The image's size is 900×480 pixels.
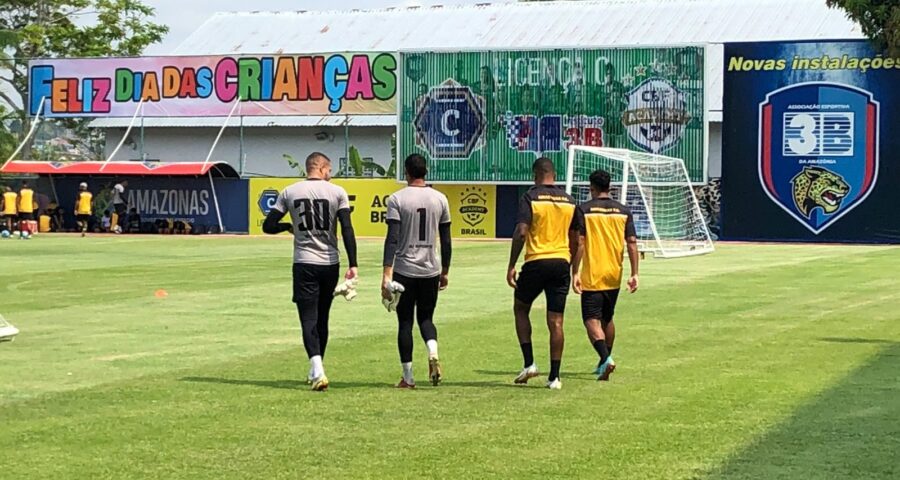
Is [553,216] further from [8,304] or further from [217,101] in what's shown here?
[217,101]

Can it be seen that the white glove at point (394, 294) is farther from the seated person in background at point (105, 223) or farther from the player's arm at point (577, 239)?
the seated person in background at point (105, 223)

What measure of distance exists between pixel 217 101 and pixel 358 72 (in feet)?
17.9

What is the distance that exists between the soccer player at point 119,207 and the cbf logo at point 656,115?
16.8 m

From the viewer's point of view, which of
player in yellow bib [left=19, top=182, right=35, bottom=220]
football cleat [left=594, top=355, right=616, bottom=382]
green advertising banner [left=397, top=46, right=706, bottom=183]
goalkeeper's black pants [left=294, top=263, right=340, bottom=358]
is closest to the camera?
goalkeeper's black pants [left=294, top=263, right=340, bottom=358]

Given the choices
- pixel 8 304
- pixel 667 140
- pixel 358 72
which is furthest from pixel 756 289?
pixel 358 72

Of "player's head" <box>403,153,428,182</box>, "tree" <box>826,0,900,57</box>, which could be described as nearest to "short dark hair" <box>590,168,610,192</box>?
"player's head" <box>403,153,428,182</box>

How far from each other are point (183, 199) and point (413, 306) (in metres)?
38.8

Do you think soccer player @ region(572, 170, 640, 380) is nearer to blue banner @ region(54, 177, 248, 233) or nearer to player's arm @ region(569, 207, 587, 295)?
player's arm @ region(569, 207, 587, 295)

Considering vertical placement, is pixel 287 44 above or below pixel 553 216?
above

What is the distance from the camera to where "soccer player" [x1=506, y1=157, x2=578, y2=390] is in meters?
11.7

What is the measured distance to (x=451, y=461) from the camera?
8523 mm

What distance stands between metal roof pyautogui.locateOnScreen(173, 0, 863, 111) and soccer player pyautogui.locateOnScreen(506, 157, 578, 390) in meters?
42.4

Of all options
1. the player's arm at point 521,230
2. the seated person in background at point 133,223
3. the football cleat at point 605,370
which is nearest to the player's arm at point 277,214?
the player's arm at point 521,230

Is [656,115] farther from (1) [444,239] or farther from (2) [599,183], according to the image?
(1) [444,239]
